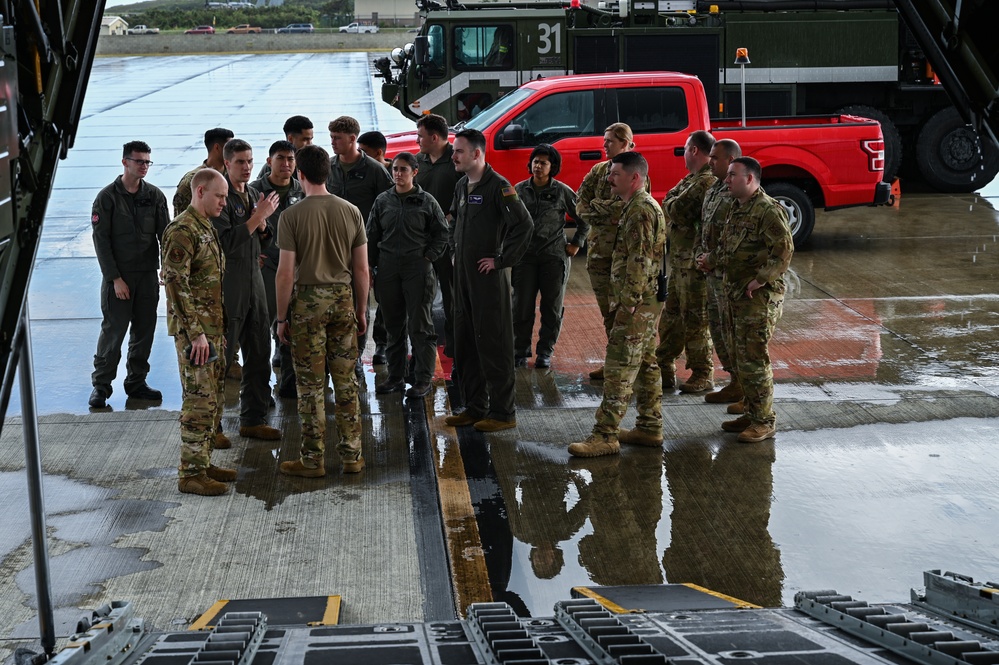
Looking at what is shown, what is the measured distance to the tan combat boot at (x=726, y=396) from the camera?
7617 mm

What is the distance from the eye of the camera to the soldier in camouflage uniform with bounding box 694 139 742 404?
715 cm

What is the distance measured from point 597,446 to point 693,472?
576 mm

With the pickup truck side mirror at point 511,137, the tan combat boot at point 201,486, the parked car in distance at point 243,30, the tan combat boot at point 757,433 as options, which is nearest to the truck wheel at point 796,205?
the pickup truck side mirror at point 511,137

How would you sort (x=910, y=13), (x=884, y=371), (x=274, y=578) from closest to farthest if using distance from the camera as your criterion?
(x=910, y=13)
(x=274, y=578)
(x=884, y=371)

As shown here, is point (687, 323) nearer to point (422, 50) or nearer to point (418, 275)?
point (418, 275)

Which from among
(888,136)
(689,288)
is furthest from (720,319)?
(888,136)

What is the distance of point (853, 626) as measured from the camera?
3.83 m

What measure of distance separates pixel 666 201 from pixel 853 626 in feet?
15.0

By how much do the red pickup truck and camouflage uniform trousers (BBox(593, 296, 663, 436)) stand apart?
17.8 ft

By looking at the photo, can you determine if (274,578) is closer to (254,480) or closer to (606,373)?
(254,480)

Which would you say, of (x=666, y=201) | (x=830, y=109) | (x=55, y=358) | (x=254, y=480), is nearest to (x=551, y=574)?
(x=254, y=480)

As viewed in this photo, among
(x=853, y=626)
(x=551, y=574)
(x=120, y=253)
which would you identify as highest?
(x=120, y=253)

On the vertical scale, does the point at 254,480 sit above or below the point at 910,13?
below

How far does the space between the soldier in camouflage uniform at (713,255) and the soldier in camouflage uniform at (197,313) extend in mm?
3058
